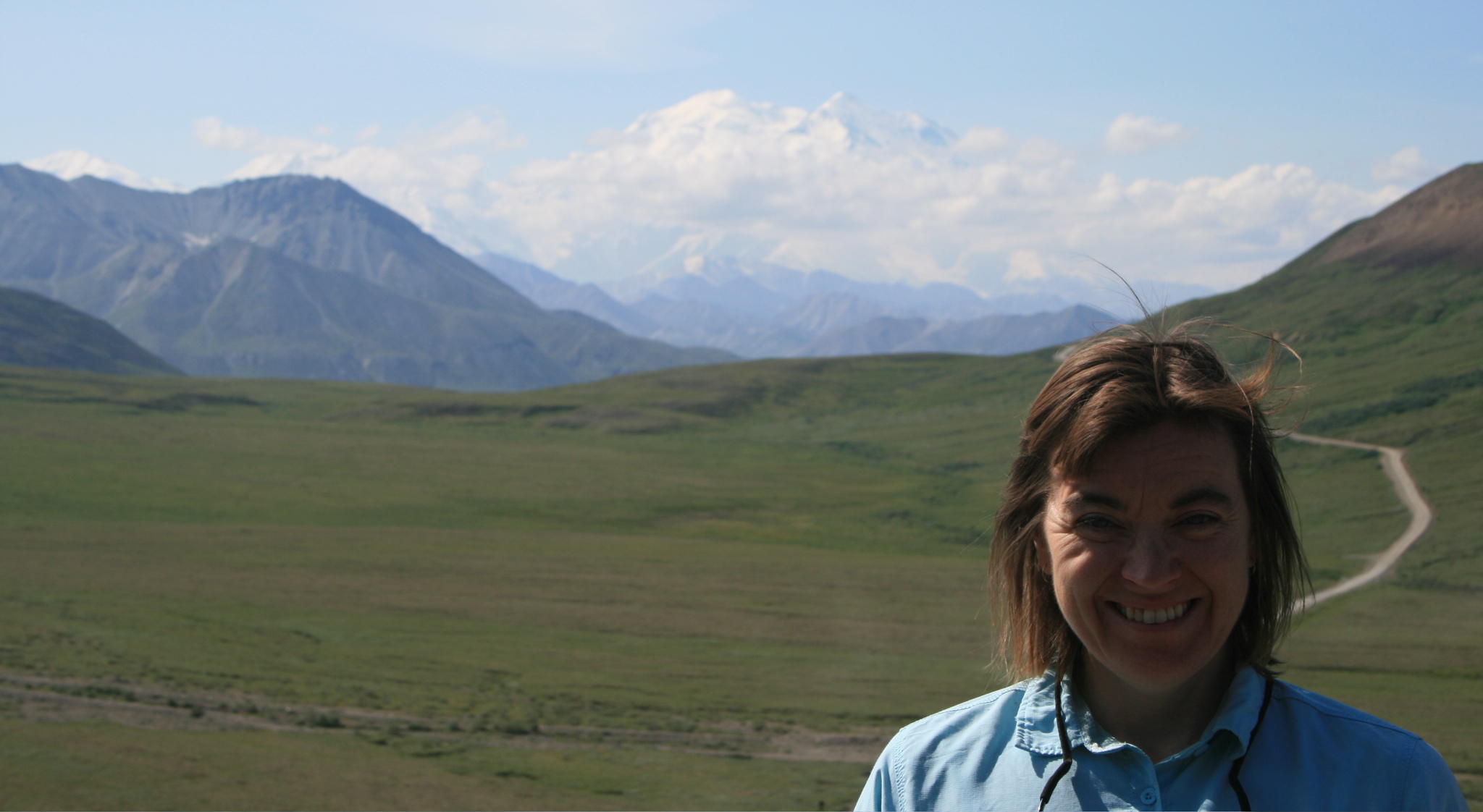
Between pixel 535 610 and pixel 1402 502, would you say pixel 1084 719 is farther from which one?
pixel 1402 502

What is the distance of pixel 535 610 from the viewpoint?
32844 mm

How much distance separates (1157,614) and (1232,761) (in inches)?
17.2

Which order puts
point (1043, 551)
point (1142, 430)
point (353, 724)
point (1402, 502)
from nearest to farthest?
point (1142, 430)
point (1043, 551)
point (353, 724)
point (1402, 502)

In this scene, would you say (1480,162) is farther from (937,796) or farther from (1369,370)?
(937,796)

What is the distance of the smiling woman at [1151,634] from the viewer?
286 cm

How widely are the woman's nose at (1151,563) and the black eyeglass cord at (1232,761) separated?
16.4 inches

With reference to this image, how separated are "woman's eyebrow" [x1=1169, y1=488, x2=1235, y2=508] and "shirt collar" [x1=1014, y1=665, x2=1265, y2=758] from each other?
50 centimetres

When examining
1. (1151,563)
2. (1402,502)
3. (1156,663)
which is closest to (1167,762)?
(1156,663)

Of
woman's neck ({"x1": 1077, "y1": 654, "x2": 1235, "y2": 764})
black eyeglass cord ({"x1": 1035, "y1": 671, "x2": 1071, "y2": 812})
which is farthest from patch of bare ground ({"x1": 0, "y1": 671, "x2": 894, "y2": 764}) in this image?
black eyeglass cord ({"x1": 1035, "y1": 671, "x2": 1071, "y2": 812})

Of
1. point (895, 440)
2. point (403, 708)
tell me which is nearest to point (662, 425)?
point (895, 440)

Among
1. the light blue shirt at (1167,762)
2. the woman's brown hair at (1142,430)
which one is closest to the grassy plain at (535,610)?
the woman's brown hair at (1142,430)

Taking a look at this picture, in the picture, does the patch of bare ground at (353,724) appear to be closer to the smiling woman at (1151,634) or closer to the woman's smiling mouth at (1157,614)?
the smiling woman at (1151,634)

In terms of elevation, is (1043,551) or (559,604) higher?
(1043,551)

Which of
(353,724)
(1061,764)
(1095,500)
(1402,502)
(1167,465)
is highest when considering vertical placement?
(1167,465)
